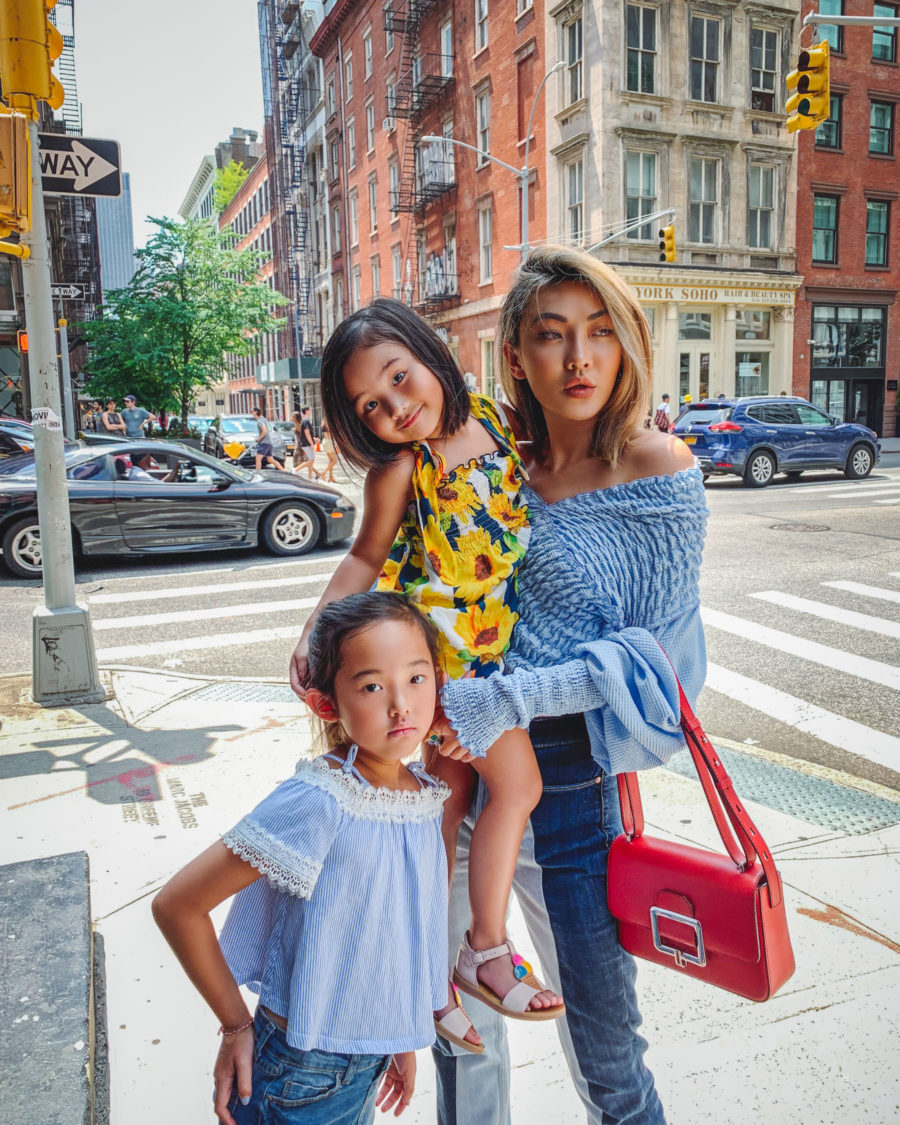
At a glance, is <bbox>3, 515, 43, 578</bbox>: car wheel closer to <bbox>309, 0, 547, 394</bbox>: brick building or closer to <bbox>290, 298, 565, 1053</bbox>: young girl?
<bbox>290, 298, 565, 1053</bbox>: young girl

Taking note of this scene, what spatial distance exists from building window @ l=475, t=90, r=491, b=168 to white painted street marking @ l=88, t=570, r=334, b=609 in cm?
2492

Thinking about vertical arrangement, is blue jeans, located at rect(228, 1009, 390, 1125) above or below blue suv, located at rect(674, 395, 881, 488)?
below

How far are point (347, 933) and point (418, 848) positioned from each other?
18cm

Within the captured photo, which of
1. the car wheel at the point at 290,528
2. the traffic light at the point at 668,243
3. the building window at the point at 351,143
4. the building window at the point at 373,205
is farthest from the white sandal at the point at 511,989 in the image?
the building window at the point at 351,143

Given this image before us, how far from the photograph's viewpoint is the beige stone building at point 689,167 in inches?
1014

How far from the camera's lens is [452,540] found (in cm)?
178

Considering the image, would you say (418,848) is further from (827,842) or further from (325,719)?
(827,842)

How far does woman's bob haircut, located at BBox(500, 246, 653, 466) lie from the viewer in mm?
1749

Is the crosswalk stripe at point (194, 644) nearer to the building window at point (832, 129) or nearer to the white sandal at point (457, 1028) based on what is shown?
the white sandal at point (457, 1028)

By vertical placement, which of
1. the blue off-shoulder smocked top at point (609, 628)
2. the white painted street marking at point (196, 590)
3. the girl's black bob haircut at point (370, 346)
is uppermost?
the girl's black bob haircut at point (370, 346)

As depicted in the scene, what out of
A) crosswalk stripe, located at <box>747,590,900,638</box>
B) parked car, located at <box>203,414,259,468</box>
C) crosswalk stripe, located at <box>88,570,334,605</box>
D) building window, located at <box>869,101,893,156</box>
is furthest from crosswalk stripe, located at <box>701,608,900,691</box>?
building window, located at <box>869,101,893,156</box>

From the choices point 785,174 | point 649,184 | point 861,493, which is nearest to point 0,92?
point 861,493

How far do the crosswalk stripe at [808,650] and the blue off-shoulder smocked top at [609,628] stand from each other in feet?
17.2

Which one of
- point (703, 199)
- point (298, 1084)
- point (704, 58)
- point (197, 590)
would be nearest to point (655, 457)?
point (298, 1084)
